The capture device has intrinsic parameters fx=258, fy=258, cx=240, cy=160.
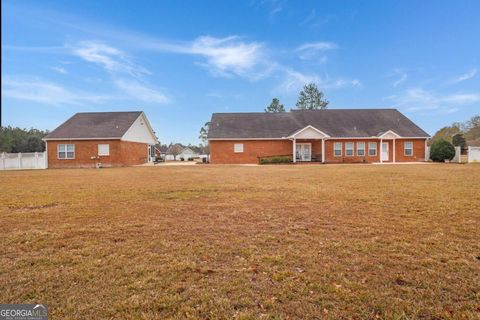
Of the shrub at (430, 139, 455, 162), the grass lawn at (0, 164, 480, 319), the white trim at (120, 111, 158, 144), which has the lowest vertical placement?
the grass lawn at (0, 164, 480, 319)

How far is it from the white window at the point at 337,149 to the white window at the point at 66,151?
89.6ft

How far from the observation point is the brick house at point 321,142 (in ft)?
91.8

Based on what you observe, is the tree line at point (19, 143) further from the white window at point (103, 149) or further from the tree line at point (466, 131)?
the tree line at point (466, 131)

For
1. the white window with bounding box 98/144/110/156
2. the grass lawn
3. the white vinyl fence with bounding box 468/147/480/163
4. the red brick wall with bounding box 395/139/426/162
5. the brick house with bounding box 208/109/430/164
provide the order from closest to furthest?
the grass lawn → the white vinyl fence with bounding box 468/147/480/163 → the white window with bounding box 98/144/110/156 → the brick house with bounding box 208/109/430/164 → the red brick wall with bounding box 395/139/426/162

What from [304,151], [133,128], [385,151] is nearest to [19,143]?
[133,128]

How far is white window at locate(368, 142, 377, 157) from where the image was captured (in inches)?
1116

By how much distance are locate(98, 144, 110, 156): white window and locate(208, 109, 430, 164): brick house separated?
10323 mm

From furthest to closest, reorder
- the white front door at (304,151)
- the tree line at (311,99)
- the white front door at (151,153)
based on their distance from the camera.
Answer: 1. the tree line at (311,99)
2. the white front door at (151,153)
3. the white front door at (304,151)

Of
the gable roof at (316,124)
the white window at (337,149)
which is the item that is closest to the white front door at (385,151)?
the gable roof at (316,124)

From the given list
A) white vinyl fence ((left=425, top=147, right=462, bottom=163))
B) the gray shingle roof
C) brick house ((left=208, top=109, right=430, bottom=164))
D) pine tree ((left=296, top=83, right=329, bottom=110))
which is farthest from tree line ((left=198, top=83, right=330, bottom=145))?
the gray shingle roof

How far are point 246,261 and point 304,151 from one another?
27.3 meters

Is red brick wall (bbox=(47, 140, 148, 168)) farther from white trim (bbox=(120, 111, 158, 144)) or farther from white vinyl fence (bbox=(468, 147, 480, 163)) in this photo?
white vinyl fence (bbox=(468, 147, 480, 163))

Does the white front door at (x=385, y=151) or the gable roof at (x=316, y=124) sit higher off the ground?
the gable roof at (x=316, y=124)

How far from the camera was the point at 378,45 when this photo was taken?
2462cm
